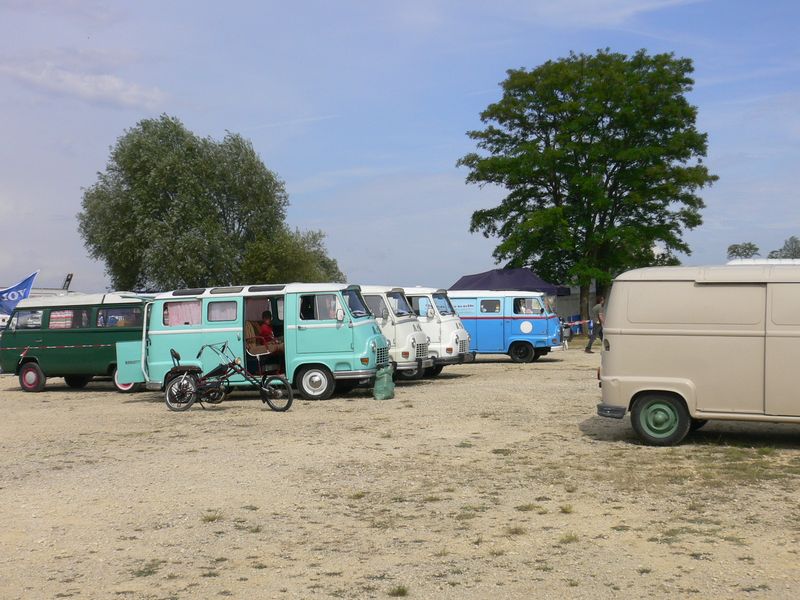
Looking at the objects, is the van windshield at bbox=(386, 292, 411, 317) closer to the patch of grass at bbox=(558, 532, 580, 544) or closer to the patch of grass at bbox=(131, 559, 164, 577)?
the patch of grass at bbox=(558, 532, 580, 544)

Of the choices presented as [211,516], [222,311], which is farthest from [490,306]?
[211,516]

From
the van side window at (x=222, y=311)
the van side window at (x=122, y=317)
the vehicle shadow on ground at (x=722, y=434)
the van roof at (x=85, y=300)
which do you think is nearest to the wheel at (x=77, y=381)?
the van roof at (x=85, y=300)

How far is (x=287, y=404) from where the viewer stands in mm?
15961

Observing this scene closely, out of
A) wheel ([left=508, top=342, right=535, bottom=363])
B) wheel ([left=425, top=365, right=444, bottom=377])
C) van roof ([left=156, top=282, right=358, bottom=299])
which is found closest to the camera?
van roof ([left=156, top=282, right=358, bottom=299])

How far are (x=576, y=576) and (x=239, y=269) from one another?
153 feet

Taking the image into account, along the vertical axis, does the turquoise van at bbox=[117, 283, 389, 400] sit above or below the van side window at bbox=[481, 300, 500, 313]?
below

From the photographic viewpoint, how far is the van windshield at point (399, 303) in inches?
804

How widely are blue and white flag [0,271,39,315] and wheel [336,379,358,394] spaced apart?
105 ft

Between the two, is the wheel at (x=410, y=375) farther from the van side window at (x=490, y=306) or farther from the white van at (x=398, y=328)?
the van side window at (x=490, y=306)

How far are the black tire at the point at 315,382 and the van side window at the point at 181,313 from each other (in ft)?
7.79

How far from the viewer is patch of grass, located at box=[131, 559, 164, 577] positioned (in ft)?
20.9

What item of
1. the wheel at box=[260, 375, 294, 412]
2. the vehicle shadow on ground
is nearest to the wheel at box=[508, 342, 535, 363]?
the wheel at box=[260, 375, 294, 412]

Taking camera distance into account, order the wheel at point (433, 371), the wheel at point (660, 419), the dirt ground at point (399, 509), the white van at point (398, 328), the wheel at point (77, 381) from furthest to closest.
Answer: the wheel at point (77, 381) → the wheel at point (433, 371) → the white van at point (398, 328) → the wheel at point (660, 419) → the dirt ground at point (399, 509)

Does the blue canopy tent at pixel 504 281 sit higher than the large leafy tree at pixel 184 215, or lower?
lower
